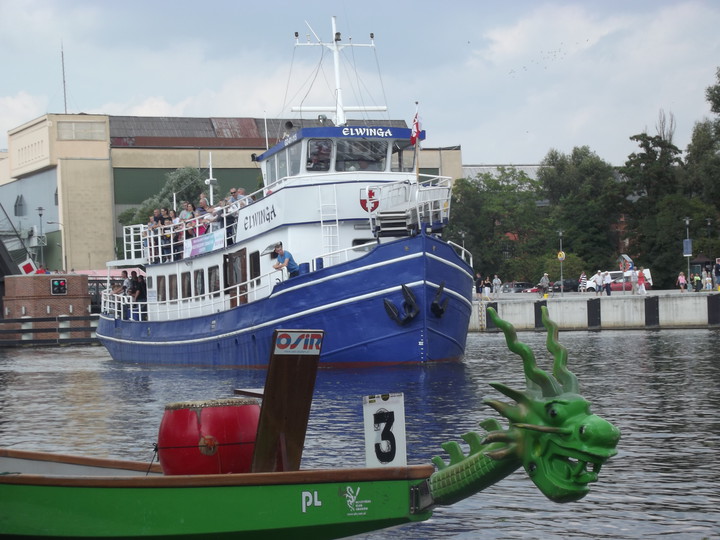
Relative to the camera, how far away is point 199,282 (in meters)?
33.4

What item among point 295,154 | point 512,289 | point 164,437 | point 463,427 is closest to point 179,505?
point 164,437

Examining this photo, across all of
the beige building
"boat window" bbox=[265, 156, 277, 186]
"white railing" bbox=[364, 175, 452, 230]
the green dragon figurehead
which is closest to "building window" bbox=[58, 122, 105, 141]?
the beige building

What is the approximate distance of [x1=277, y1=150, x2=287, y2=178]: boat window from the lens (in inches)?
1177

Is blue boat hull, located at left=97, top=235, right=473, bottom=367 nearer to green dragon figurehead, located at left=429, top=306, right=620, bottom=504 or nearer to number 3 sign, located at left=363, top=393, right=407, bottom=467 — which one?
number 3 sign, located at left=363, top=393, right=407, bottom=467

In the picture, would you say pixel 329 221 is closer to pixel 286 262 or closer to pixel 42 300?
pixel 286 262

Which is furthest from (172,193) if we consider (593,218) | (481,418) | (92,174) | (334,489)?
(334,489)

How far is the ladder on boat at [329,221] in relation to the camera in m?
27.6

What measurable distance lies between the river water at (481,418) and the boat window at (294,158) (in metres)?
5.42

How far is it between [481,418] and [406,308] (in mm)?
8688

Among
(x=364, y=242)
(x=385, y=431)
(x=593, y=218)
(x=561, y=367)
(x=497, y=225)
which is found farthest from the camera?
(x=497, y=225)

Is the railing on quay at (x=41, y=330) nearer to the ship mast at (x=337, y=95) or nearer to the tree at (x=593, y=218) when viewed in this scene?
the ship mast at (x=337, y=95)

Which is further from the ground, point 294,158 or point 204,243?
point 294,158

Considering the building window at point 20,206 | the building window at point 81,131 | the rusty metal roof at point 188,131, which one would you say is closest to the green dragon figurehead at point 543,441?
the building window at point 81,131

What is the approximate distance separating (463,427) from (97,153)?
8958cm
